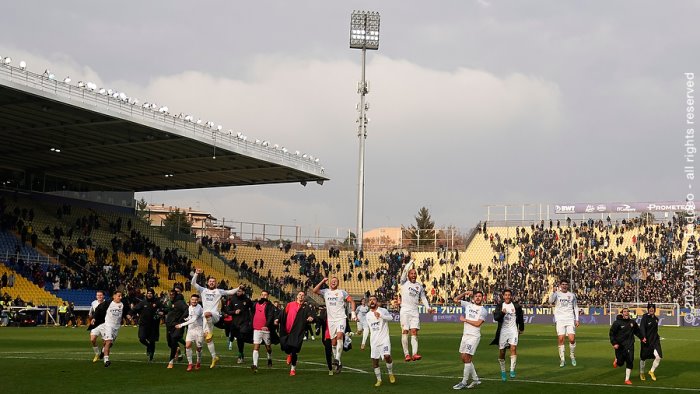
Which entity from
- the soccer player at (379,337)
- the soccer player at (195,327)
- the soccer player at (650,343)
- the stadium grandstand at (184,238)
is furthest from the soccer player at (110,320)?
the stadium grandstand at (184,238)

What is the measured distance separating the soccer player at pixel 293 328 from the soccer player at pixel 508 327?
4326mm

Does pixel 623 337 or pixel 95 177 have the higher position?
pixel 95 177

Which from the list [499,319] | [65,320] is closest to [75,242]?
[65,320]

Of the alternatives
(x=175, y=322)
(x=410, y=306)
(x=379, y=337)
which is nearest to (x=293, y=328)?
(x=379, y=337)

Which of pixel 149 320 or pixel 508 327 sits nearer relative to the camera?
pixel 508 327

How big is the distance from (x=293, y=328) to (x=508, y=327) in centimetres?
490

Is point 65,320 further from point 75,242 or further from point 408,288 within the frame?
point 408,288

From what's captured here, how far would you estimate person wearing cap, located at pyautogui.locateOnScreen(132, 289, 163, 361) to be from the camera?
23312 millimetres

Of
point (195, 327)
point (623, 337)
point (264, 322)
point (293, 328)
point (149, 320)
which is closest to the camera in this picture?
point (293, 328)

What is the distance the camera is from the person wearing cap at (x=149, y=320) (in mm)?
→ 23312

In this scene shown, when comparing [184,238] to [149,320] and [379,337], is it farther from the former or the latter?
[379,337]

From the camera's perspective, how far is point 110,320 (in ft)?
75.1

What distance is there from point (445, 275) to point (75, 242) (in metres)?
32.6

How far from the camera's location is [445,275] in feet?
254
